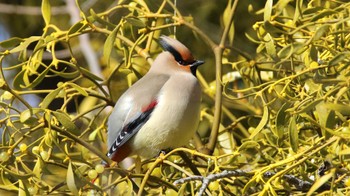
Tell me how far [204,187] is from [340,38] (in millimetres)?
461

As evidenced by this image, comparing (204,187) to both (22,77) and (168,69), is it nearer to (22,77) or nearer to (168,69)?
(22,77)

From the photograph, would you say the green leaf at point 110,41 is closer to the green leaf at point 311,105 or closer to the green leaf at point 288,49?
the green leaf at point 288,49

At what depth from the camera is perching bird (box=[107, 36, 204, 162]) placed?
7.29 ft

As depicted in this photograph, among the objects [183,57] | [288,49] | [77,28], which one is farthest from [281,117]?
[183,57]

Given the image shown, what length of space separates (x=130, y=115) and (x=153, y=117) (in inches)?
2.6

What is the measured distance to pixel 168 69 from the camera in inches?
97.7

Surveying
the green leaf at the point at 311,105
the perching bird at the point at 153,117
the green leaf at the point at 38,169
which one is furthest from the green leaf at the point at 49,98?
the green leaf at the point at 311,105

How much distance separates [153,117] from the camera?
228 centimetres

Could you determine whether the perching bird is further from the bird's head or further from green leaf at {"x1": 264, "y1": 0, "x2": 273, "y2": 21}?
green leaf at {"x1": 264, "y1": 0, "x2": 273, "y2": 21}

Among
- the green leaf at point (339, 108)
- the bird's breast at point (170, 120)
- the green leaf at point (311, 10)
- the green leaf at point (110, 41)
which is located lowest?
the bird's breast at point (170, 120)

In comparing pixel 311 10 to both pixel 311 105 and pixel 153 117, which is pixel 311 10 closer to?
pixel 311 105

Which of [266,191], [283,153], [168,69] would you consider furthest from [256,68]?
[266,191]

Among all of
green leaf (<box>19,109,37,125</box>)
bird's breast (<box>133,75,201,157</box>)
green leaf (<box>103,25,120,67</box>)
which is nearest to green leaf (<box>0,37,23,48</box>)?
green leaf (<box>103,25,120,67</box>)

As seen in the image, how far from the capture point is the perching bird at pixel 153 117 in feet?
7.29
